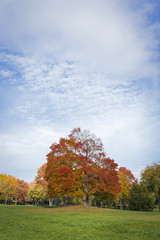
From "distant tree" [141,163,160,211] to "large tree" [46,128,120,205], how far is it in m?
9.78

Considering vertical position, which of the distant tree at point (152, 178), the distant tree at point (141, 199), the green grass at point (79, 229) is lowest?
the green grass at point (79, 229)

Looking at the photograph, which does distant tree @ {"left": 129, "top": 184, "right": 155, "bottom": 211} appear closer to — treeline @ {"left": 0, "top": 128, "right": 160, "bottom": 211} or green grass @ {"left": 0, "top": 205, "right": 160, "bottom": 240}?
treeline @ {"left": 0, "top": 128, "right": 160, "bottom": 211}

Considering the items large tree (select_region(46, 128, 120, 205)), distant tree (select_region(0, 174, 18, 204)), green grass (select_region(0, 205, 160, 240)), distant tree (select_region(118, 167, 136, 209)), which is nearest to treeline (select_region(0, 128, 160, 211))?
large tree (select_region(46, 128, 120, 205))

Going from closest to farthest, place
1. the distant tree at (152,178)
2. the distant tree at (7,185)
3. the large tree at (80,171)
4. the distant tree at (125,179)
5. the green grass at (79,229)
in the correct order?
the green grass at (79,229) → the large tree at (80,171) → the distant tree at (152,178) → the distant tree at (125,179) → the distant tree at (7,185)

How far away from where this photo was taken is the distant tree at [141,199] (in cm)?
3897

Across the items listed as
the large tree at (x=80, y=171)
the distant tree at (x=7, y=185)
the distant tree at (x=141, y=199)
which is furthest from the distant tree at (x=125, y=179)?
the distant tree at (x=7, y=185)

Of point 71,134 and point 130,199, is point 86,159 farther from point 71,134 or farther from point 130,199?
point 130,199

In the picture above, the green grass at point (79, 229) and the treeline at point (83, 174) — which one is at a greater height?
the treeline at point (83, 174)

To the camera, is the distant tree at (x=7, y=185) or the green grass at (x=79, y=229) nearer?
the green grass at (x=79, y=229)

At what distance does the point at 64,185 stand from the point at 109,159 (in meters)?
9.01

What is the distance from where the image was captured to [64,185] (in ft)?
93.4

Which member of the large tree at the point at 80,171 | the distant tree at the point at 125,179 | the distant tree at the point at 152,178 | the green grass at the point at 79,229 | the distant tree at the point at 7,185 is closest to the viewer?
the green grass at the point at 79,229

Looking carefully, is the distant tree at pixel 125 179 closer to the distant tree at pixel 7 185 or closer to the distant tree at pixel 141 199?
the distant tree at pixel 141 199

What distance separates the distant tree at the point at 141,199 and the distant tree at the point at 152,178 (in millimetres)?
1035
